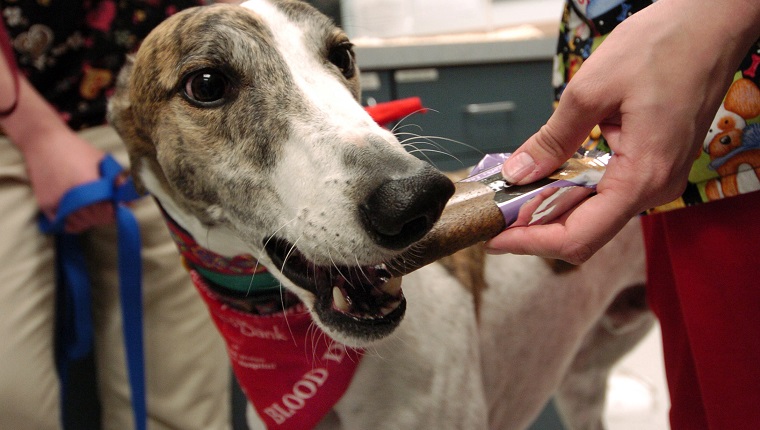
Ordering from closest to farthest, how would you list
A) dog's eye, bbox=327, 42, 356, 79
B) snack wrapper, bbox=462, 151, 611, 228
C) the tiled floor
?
1. snack wrapper, bbox=462, 151, 611, 228
2. dog's eye, bbox=327, 42, 356, 79
3. the tiled floor

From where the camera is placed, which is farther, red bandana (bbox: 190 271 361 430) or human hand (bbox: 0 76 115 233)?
human hand (bbox: 0 76 115 233)

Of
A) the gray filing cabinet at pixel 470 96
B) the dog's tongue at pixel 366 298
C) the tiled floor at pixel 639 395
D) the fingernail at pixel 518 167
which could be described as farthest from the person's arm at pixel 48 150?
the tiled floor at pixel 639 395

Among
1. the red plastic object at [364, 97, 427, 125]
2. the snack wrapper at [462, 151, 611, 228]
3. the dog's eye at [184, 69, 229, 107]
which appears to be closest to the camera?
the snack wrapper at [462, 151, 611, 228]

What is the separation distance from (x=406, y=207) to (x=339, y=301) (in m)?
0.20

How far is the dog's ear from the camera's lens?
895 millimetres

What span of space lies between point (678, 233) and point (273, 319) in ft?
1.87

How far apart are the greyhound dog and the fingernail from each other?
0.38ft

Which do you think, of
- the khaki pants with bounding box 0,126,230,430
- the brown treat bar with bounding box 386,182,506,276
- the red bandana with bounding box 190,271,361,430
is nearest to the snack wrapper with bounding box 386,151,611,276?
the brown treat bar with bounding box 386,182,506,276

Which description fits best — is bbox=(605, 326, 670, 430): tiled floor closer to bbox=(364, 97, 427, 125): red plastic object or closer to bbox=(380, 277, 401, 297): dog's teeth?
bbox=(364, 97, 427, 125): red plastic object

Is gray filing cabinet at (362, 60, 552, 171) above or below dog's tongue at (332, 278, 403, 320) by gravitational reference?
below

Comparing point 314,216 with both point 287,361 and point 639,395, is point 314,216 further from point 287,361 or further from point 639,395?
point 639,395

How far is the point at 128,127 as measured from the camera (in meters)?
0.91

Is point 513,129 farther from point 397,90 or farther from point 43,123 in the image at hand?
point 43,123

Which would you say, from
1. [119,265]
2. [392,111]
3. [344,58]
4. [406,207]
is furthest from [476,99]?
[406,207]
